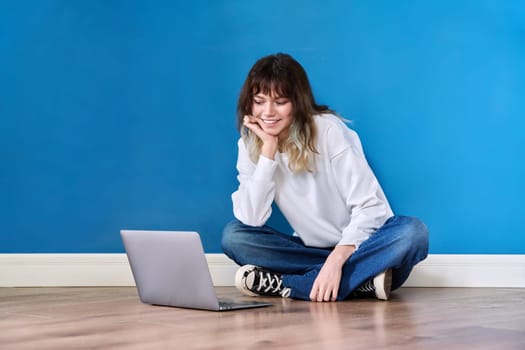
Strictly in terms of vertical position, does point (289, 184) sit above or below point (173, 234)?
above

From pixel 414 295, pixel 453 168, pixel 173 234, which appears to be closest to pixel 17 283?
pixel 173 234

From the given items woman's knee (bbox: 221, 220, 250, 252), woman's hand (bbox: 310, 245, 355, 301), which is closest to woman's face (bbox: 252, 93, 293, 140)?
woman's knee (bbox: 221, 220, 250, 252)

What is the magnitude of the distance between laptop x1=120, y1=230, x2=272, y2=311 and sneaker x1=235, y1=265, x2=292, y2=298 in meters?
0.24

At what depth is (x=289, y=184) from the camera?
2.49 meters

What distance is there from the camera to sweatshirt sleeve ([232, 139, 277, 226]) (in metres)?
2.38

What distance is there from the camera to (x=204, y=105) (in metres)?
2.82

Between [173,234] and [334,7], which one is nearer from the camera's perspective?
[173,234]

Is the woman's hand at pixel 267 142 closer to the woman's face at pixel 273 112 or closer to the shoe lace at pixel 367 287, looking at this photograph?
the woman's face at pixel 273 112

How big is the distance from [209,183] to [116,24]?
0.63 metres

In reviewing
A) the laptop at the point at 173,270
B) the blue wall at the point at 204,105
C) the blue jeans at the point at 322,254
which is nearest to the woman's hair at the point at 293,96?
the blue jeans at the point at 322,254

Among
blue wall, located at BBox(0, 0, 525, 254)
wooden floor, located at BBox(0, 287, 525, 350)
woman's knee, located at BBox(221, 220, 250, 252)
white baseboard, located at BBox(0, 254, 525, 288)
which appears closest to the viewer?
wooden floor, located at BBox(0, 287, 525, 350)

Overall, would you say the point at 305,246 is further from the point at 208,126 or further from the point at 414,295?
the point at 208,126

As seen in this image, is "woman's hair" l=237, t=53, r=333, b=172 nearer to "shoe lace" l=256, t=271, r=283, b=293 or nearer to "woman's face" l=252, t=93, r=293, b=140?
"woman's face" l=252, t=93, r=293, b=140

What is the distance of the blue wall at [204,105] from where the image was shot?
8.84 ft
